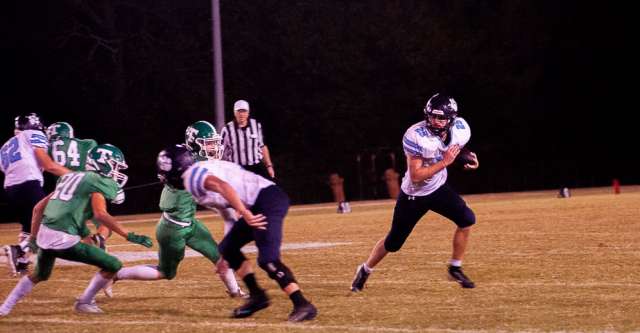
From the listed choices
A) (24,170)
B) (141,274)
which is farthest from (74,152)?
(141,274)

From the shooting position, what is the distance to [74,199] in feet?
24.9

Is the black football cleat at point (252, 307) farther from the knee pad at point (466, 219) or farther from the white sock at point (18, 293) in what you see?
the knee pad at point (466, 219)

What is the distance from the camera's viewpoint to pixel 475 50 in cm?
3538

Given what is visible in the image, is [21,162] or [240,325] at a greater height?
[21,162]

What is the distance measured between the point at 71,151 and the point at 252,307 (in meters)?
3.43

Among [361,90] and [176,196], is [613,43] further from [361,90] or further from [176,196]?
[176,196]

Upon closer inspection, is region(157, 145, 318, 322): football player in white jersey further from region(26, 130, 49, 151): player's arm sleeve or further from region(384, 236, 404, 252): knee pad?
region(26, 130, 49, 151): player's arm sleeve

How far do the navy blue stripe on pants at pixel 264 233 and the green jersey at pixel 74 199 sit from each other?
94 centimetres

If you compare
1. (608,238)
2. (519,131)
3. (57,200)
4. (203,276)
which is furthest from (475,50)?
(57,200)

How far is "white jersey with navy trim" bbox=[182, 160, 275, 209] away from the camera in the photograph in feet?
22.4

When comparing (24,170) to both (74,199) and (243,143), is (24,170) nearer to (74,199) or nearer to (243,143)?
(243,143)

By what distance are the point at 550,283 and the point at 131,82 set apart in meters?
24.4

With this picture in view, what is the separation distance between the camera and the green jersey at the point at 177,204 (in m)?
8.23

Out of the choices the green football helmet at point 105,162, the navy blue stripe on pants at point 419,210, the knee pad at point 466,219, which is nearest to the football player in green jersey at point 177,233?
the green football helmet at point 105,162
